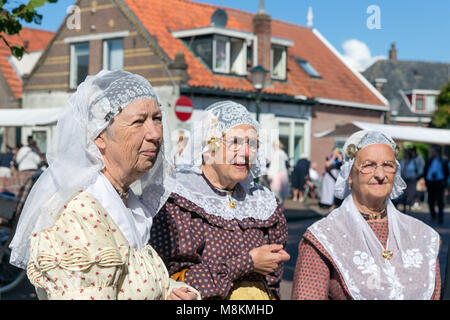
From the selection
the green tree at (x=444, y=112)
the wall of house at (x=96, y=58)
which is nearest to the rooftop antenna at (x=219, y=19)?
the wall of house at (x=96, y=58)

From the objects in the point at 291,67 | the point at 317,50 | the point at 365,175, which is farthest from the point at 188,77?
the point at 365,175

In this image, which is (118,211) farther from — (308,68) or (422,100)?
(422,100)

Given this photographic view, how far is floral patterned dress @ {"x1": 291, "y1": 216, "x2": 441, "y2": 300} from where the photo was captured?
9.48ft

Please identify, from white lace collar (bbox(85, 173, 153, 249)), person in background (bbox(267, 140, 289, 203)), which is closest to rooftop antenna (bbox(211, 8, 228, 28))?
person in background (bbox(267, 140, 289, 203))

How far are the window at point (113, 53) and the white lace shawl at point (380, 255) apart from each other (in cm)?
1934

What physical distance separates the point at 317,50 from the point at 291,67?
4.30 meters

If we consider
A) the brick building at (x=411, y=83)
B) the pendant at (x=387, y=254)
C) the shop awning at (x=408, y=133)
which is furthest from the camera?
the brick building at (x=411, y=83)

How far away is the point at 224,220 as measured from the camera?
3.02 metres

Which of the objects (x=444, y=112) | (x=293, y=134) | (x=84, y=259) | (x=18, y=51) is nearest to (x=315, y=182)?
(x=293, y=134)

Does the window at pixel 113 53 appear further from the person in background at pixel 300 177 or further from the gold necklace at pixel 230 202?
→ the gold necklace at pixel 230 202

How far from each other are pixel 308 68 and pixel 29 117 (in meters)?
13.5

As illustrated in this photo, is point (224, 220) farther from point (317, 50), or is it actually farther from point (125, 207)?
point (317, 50)

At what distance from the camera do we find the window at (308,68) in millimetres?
26297

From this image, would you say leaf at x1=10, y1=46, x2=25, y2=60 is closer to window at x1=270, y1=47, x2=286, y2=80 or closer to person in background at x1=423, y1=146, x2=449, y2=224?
person in background at x1=423, y1=146, x2=449, y2=224
